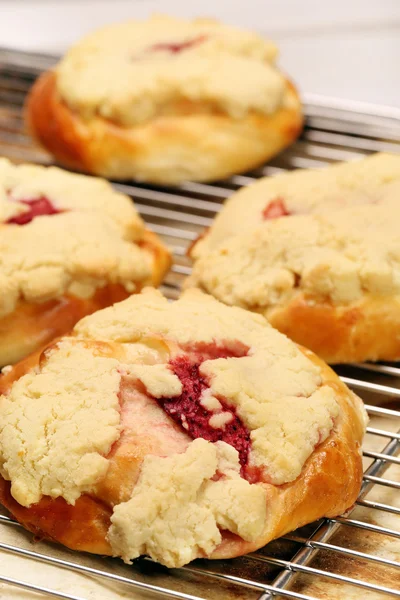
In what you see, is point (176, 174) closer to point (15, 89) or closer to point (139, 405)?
point (15, 89)

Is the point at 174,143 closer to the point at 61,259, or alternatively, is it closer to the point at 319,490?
the point at 61,259

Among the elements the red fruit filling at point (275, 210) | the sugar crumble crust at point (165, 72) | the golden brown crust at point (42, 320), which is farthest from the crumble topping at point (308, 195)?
the sugar crumble crust at point (165, 72)

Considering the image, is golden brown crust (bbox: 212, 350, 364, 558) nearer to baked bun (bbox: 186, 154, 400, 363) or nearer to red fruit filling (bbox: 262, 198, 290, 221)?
baked bun (bbox: 186, 154, 400, 363)

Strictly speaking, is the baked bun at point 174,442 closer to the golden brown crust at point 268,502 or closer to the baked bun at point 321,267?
the golden brown crust at point 268,502

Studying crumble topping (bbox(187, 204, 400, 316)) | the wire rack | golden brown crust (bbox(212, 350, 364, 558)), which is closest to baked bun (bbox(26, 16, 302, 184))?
crumble topping (bbox(187, 204, 400, 316))

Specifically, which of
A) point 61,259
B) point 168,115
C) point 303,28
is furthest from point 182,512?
point 303,28

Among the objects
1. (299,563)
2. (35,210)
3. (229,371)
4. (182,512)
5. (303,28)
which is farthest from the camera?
(303,28)
